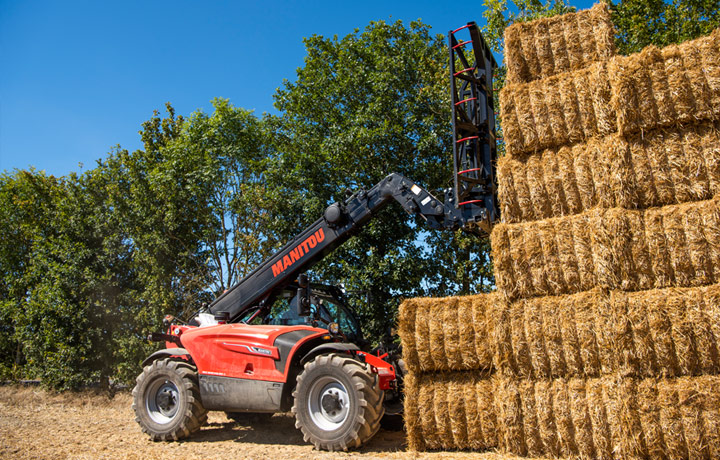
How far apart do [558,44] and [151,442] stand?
8.01 metres

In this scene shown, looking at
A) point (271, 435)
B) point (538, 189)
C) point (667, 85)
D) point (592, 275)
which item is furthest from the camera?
point (271, 435)

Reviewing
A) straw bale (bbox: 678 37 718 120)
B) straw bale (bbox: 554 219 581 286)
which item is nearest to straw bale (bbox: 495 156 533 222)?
straw bale (bbox: 554 219 581 286)

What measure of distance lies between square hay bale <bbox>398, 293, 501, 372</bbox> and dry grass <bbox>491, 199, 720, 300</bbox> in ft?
1.74

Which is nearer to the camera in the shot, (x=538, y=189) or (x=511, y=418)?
(x=511, y=418)

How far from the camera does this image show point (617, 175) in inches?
204

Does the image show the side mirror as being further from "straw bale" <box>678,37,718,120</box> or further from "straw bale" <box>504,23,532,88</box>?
"straw bale" <box>678,37,718,120</box>

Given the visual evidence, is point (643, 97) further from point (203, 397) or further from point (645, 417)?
point (203, 397)

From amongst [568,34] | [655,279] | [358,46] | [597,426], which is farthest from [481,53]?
[358,46]

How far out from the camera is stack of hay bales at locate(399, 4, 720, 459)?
15.7ft

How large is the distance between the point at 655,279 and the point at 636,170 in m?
1.13

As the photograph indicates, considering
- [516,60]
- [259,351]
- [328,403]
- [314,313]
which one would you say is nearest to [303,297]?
[314,313]

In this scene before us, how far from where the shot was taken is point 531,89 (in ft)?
19.5

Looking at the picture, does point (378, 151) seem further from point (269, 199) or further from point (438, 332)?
point (438, 332)

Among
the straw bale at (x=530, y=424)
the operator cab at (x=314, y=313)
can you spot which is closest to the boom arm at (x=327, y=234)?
the operator cab at (x=314, y=313)
